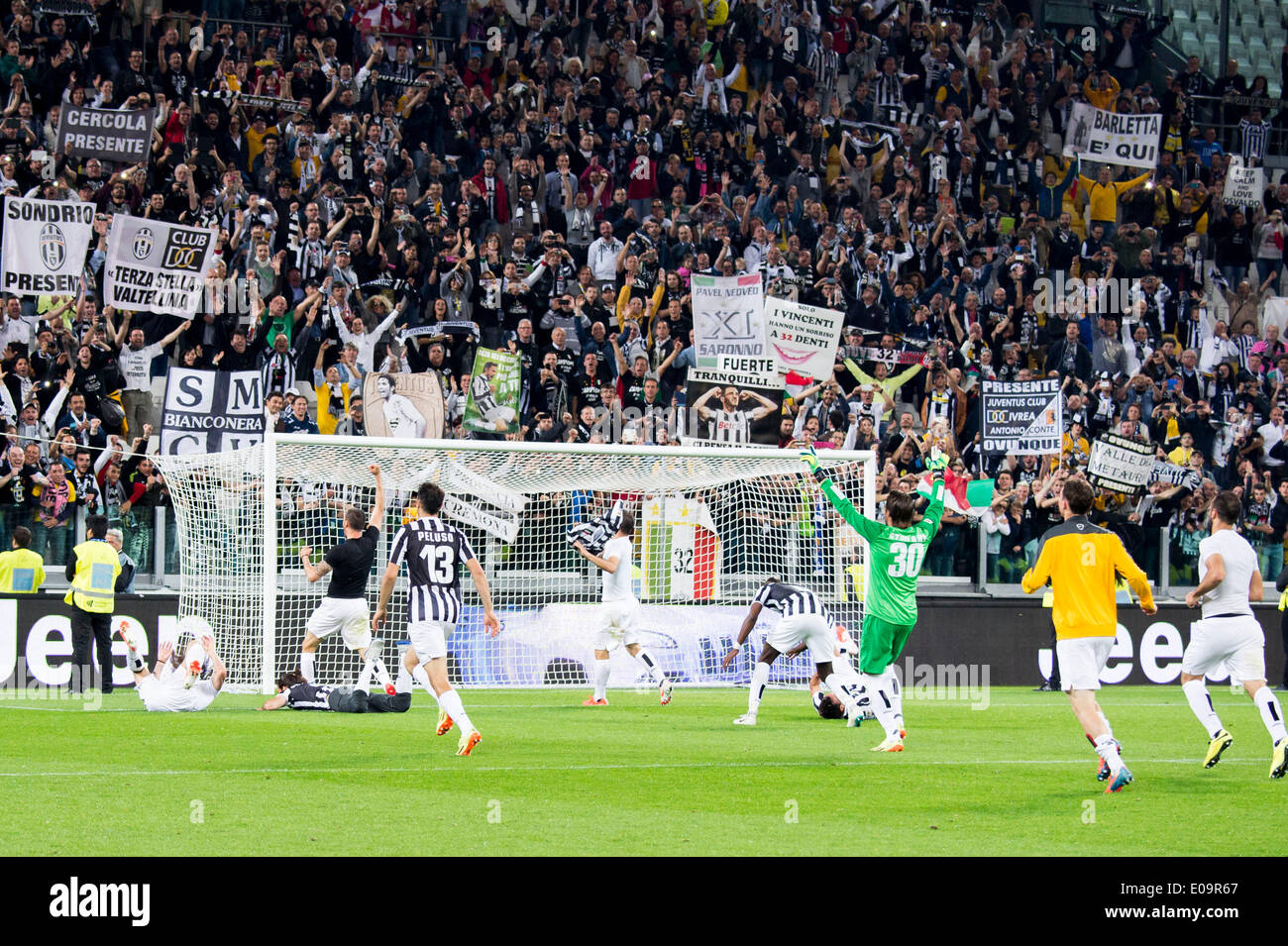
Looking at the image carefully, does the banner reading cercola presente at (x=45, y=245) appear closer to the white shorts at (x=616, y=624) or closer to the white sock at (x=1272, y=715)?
the white shorts at (x=616, y=624)

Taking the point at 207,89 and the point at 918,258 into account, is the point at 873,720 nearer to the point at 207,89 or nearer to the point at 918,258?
the point at 918,258

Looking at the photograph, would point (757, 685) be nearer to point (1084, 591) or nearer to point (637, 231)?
point (1084, 591)

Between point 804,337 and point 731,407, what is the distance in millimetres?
1662

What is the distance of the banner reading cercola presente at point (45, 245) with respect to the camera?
67.1 feet

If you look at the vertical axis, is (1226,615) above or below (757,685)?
above

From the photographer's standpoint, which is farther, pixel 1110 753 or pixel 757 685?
pixel 757 685

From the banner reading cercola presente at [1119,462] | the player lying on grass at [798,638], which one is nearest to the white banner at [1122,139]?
the banner reading cercola presente at [1119,462]

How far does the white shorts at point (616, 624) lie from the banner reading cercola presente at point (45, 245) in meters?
7.80

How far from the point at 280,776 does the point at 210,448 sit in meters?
9.20

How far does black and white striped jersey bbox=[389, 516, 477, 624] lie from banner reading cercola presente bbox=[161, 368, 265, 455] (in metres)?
A: 6.87

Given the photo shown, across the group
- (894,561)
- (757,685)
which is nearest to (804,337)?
(757,685)

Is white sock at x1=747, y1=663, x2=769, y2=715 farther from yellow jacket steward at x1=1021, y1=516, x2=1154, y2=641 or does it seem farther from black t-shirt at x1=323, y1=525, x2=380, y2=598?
yellow jacket steward at x1=1021, y1=516, x2=1154, y2=641

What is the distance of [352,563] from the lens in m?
16.9

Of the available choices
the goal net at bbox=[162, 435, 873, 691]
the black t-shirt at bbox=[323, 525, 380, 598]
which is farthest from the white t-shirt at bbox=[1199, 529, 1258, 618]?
the black t-shirt at bbox=[323, 525, 380, 598]
